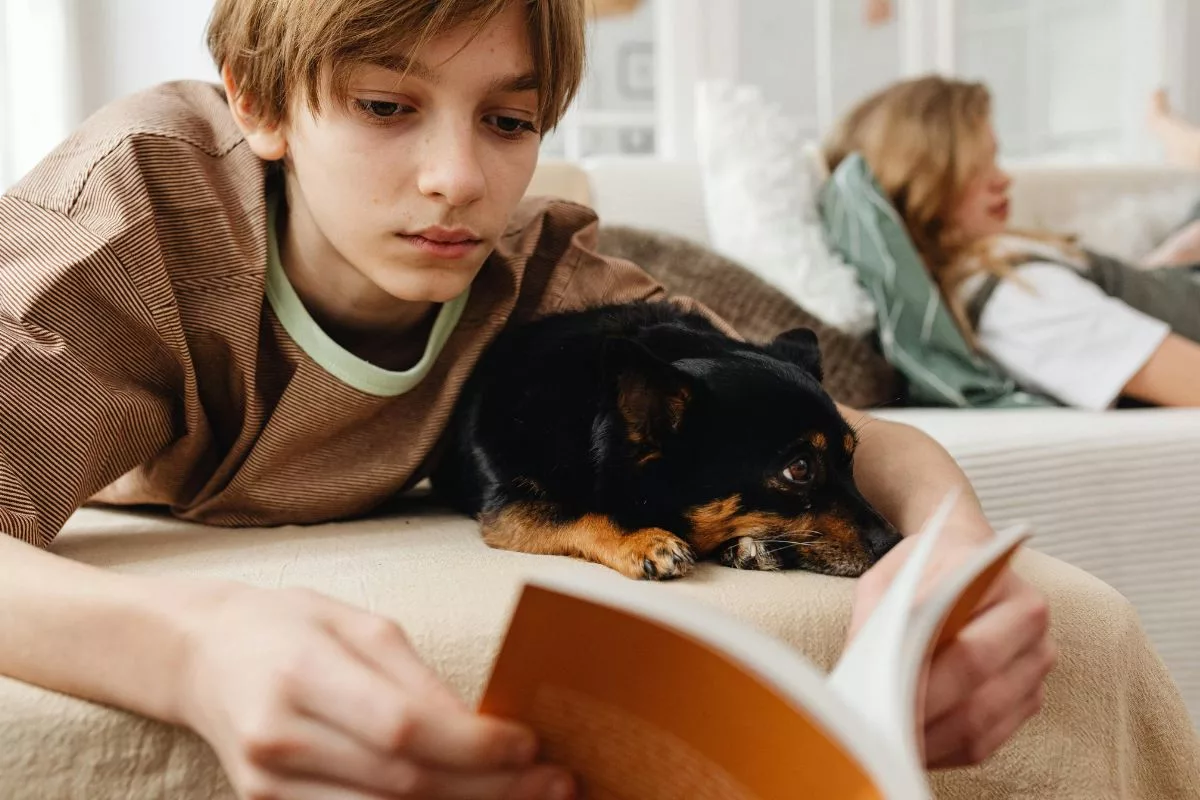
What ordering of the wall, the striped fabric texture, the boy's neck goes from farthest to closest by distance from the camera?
the wall, the boy's neck, the striped fabric texture

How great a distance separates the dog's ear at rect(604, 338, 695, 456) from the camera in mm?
892

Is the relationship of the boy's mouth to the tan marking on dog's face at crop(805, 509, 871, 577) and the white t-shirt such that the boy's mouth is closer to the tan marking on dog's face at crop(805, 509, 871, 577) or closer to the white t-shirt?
the tan marking on dog's face at crop(805, 509, 871, 577)

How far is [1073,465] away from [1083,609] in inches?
35.4

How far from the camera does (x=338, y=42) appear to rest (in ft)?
2.89

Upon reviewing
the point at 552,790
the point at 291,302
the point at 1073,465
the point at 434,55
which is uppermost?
the point at 434,55

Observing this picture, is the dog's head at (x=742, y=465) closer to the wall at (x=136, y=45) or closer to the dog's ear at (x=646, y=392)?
the dog's ear at (x=646, y=392)

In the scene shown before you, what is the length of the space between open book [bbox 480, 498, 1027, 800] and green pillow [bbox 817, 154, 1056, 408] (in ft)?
5.20

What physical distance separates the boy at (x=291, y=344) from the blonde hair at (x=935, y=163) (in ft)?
3.87

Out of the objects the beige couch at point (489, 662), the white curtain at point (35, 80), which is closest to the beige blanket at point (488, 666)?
the beige couch at point (489, 662)

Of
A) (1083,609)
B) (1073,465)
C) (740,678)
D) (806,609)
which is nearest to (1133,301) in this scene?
(1073,465)

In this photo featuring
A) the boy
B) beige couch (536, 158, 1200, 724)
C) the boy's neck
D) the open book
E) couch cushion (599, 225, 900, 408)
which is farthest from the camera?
couch cushion (599, 225, 900, 408)

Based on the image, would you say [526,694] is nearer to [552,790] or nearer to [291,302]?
[552,790]

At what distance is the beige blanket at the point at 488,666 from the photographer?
1.94 ft

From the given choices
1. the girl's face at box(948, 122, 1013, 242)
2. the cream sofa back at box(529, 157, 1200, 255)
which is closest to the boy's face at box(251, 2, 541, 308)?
the cream sofa back at box(529, 157, 1200, 255)
